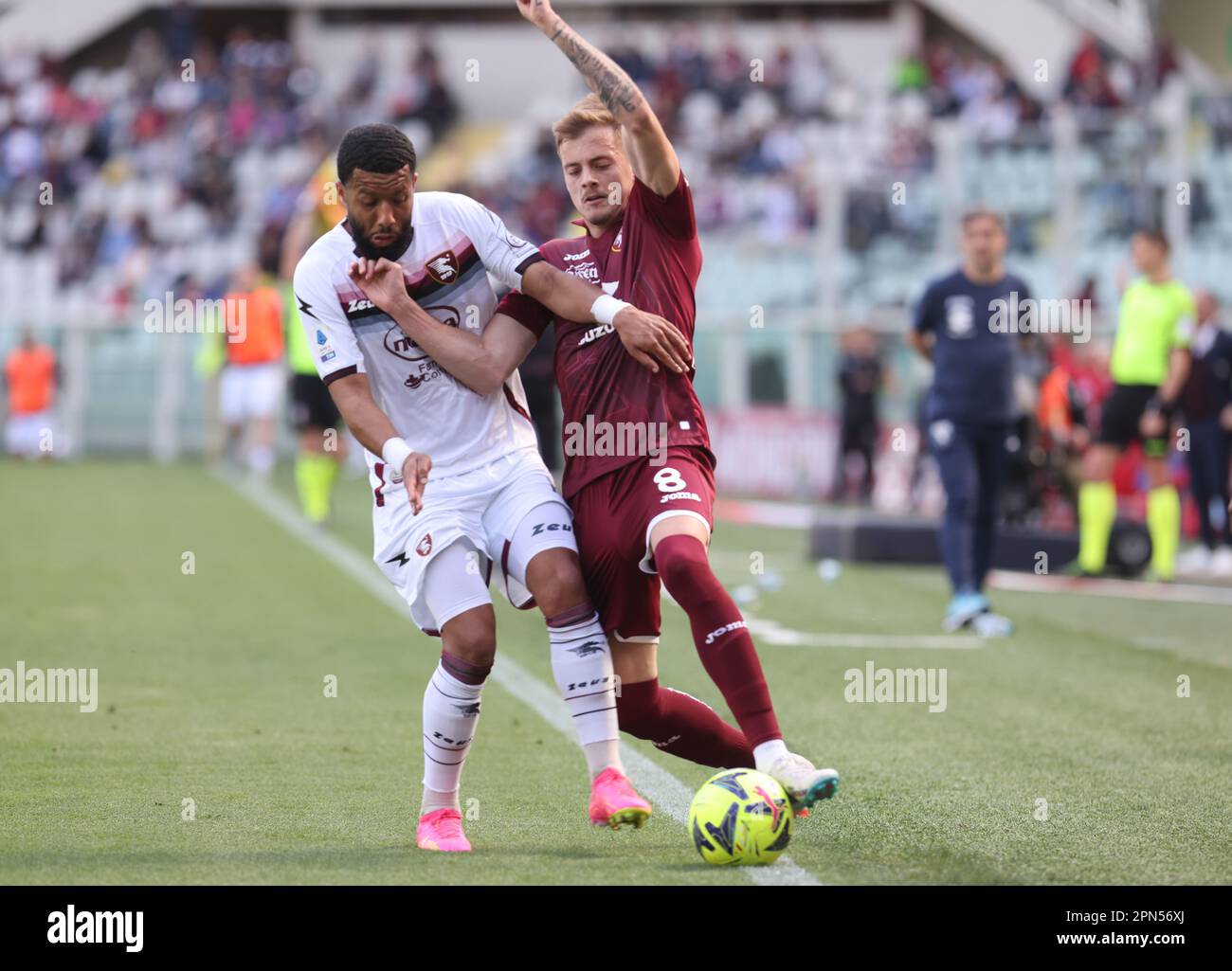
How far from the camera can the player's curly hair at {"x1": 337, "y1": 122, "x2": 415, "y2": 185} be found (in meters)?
5.17

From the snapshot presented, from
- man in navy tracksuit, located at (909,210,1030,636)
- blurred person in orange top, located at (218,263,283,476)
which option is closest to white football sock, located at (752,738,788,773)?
man in navy tracksuit, located at (909,210,1030,636)

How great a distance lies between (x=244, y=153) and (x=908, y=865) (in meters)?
29.5

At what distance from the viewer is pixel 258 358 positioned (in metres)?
21.0

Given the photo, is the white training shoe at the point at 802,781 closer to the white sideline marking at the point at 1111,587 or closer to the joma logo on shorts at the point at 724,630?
the joma logo on shorts at the point at 724,630

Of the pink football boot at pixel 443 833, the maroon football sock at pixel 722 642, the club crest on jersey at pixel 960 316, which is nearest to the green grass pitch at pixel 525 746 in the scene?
the pink football boot at pixel 443 833

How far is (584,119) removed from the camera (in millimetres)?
5520

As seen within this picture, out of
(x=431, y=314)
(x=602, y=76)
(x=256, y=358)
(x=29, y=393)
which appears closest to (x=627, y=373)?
(x=431, y=314)

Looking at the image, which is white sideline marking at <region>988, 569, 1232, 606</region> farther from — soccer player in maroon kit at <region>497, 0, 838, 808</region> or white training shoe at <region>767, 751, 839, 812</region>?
white training shoe at <region>767, 751, 839, 812</region>

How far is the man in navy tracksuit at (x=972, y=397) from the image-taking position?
1083 cm

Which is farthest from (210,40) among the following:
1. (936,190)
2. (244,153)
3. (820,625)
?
(820,625)

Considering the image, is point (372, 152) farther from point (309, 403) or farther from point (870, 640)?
point (309, 403)

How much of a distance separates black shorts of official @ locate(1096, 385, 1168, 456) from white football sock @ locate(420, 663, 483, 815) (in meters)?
9.37

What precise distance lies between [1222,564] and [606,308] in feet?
35.1
